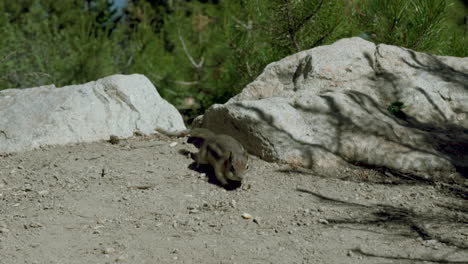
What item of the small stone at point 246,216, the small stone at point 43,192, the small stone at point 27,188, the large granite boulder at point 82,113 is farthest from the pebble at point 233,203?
the large granite boulder at point 82,113

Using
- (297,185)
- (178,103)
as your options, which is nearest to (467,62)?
(297,185)

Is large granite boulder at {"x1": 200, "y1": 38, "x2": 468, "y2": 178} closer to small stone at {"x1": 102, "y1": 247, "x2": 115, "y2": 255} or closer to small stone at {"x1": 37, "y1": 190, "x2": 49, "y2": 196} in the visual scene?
small stone at {"x1": 37, "y1": 190, "x2": 49, "y2": 196}

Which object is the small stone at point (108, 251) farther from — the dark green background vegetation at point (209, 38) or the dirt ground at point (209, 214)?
the dark green background vegetation at point (209, 38)

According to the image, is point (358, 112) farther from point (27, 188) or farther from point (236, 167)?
point (27, 188)

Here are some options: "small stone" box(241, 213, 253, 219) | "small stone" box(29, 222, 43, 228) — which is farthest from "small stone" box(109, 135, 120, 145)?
"small stone" box(241, 213, 253, 219)

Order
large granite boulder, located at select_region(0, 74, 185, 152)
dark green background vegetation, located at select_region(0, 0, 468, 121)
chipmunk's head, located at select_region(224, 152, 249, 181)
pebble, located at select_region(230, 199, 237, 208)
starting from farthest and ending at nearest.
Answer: dark green background vegetation, located at select_region(0, 0, 468, 121)
large granite boulder, located at select_region(0, 74, 185, 152)
chipmunk's head, located at select_region(224, 152, 249, 181)
pebble, located at select_region(230, 199, 237, 208)

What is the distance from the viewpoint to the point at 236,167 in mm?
3850

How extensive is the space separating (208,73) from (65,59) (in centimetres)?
214

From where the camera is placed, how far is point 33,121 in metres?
4.95

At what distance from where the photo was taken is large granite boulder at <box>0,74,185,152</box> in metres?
4.90

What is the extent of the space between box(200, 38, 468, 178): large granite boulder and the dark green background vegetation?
819 mm

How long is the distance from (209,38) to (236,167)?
18.9 ft

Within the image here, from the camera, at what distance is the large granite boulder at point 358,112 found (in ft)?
13.9

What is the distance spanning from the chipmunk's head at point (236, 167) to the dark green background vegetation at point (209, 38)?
235 cm
